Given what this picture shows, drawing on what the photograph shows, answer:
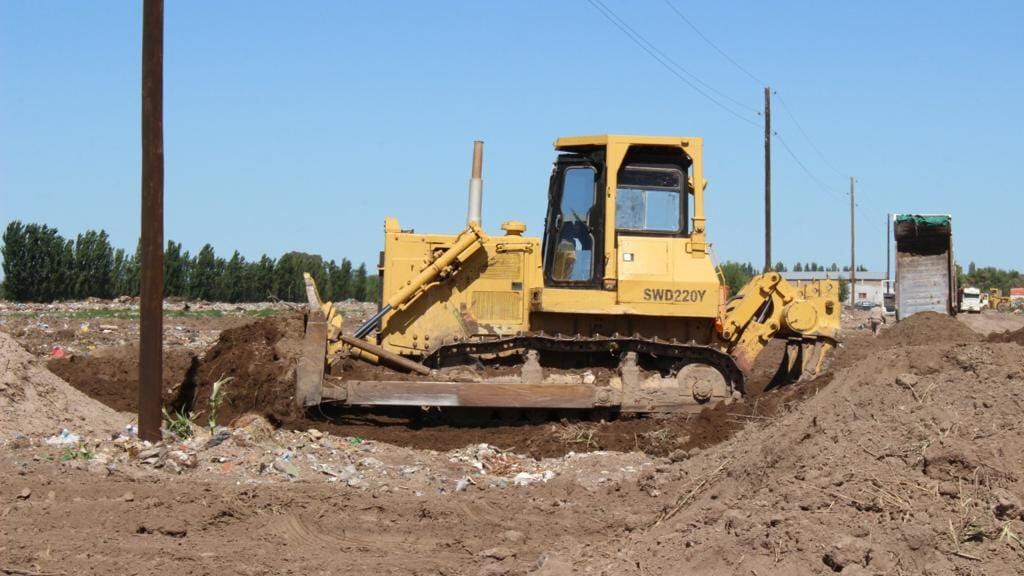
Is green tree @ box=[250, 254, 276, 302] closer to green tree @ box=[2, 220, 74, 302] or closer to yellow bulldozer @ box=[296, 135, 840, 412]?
green tree @ box=[2, 220, 74, 302]

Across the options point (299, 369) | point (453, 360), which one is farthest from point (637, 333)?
point (299, 369)

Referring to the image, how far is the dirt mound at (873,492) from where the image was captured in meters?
5.74

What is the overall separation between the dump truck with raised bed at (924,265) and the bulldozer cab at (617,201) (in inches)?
775

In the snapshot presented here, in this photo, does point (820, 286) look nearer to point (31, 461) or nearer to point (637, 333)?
point (637, 333)

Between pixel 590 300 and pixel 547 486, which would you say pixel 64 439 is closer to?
pixel 547 486

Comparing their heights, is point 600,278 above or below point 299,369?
above

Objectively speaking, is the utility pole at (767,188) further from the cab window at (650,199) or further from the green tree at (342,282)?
the green tree at (342,282)

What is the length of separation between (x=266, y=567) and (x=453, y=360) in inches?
232

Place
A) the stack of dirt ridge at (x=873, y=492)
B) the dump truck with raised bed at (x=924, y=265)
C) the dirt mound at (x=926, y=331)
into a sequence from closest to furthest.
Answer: the stack of dirt ridge at (x=873, y=492) → the dirt mound at (x=926, y=331) → the dump truck with raised bed at (x=924, y=265)

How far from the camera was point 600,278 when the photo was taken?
502 inches

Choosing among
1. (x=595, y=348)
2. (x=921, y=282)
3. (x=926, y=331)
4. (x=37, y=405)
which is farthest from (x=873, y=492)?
(x=921, y=282)

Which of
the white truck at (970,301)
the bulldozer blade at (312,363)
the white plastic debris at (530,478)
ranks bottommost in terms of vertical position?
Answer: the white plastic debris at (530,478)

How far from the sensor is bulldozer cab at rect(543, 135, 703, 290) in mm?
12797

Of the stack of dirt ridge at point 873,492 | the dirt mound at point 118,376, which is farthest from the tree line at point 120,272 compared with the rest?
the stack of dirt ridge at point 873,492
